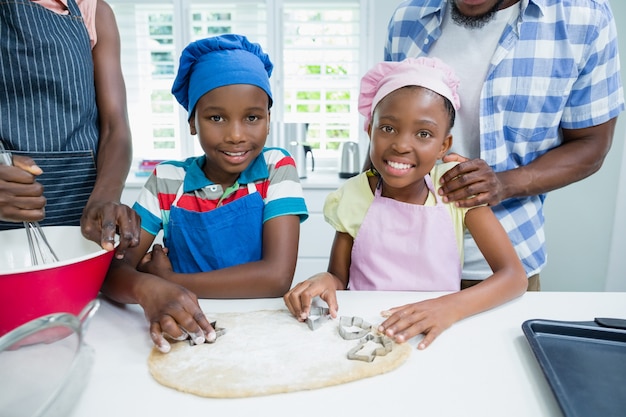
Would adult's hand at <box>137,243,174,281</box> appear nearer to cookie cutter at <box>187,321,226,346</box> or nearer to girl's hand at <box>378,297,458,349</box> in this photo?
cookie cutter at <box>187,321,226,346</box>

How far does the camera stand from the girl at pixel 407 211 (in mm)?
940

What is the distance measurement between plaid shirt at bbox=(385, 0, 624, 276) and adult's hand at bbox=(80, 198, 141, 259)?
2.52ft

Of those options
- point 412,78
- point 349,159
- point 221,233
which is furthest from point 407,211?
point 349,159

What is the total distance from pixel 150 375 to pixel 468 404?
39 cm

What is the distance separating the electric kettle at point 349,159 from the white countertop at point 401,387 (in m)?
1.90

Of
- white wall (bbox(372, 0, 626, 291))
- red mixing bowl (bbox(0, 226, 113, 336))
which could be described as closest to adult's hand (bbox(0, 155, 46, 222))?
red mixing bowl (bbox(0, 226, 113, 336))

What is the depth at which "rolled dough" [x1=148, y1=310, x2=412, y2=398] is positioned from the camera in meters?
0.58

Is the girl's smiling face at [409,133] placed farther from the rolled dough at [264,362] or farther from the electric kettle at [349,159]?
the electric kettle at [349,159]

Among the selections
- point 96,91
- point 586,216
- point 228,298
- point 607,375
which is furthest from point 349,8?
point 607,375

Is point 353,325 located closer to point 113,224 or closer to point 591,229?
point 113,224

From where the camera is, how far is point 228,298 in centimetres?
90

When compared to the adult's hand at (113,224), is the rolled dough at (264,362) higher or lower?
lower

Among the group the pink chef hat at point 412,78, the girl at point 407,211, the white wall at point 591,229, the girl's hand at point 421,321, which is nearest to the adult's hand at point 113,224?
the girl at point 407,211

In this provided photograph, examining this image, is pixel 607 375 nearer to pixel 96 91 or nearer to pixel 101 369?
pixel 101 369
